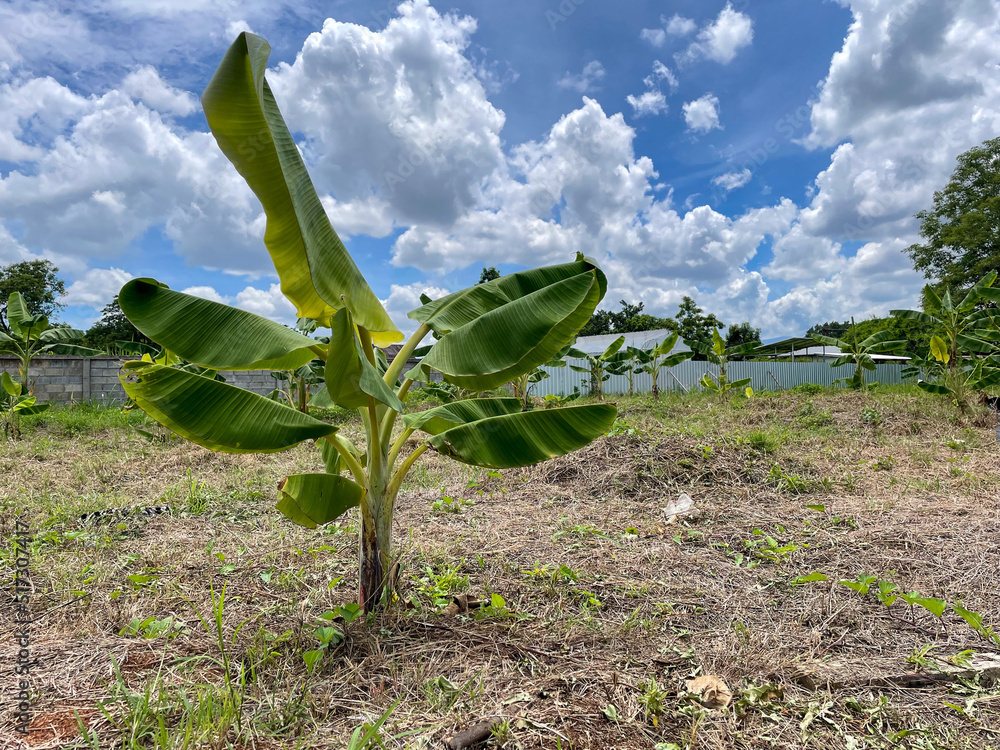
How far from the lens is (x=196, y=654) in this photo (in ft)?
6.49

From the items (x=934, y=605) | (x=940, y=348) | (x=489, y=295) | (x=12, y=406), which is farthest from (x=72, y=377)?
(x=940, y=348)

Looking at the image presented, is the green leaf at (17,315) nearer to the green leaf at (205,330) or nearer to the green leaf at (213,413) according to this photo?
the green leaf at (205,330)

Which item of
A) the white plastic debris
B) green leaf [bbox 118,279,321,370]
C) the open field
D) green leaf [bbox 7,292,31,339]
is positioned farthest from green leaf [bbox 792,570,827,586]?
green leaf [bbox 7,292,31,339]

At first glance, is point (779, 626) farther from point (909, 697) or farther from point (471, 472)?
point (471, 472)

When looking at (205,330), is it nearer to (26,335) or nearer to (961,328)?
(26,335)

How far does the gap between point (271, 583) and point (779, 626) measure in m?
2.50

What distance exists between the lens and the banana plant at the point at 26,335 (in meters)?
7.74

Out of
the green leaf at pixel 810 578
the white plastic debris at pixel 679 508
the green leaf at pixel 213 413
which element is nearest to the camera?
the green leaf at pixel 213 413

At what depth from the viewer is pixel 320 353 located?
2.19 m

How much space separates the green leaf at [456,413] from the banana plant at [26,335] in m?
8.52

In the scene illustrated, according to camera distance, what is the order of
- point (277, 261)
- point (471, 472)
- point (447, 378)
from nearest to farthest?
point (277, 261) → point (447, 378) → point (471, 472)

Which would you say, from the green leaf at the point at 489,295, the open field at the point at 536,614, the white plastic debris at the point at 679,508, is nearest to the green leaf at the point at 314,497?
the open field at the point at 536,614

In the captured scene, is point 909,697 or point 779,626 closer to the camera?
point 909,697

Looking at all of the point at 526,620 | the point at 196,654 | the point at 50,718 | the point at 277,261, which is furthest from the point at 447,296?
the point at 50,718
